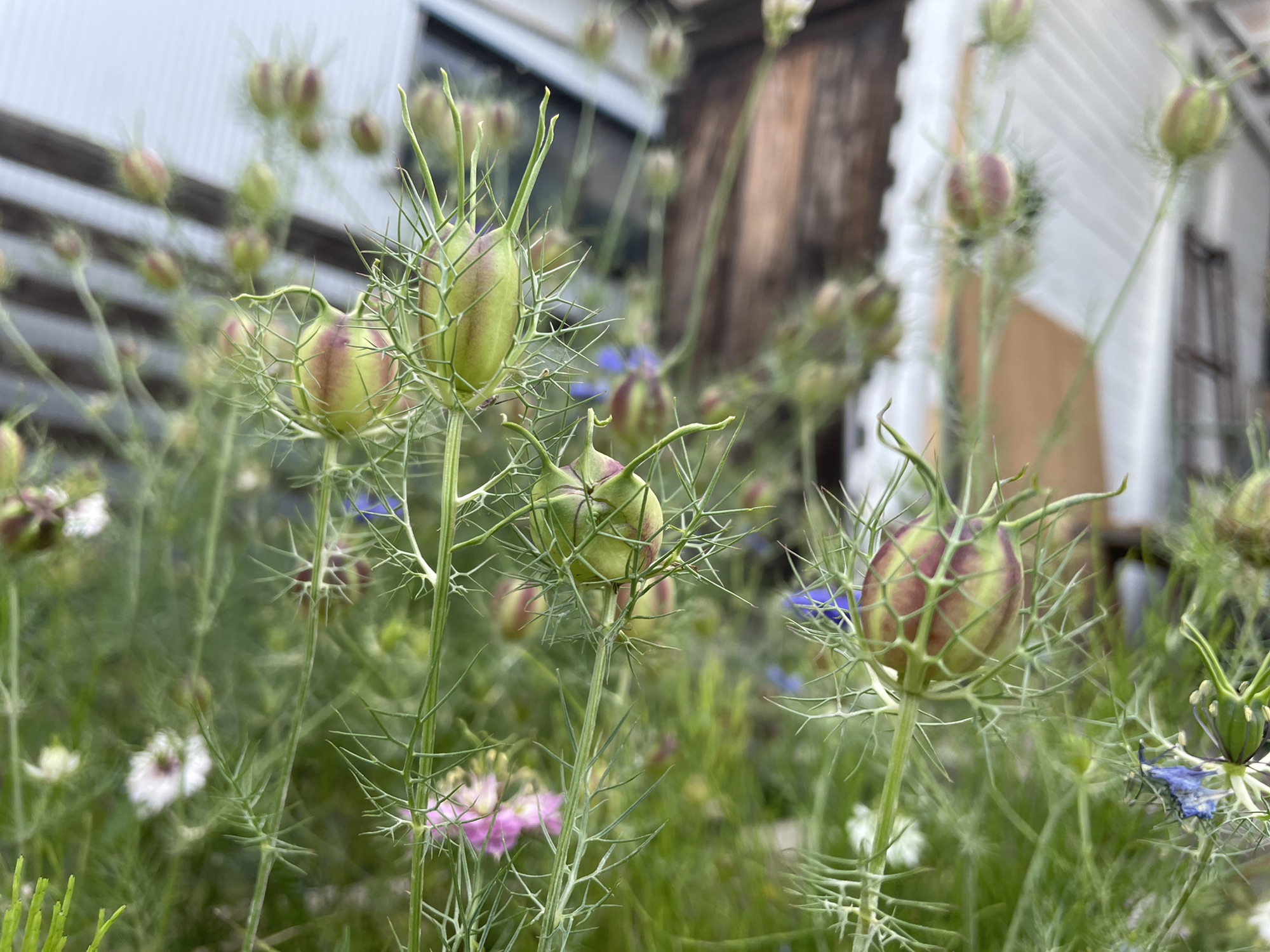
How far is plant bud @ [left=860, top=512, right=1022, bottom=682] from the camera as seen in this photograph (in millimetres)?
281

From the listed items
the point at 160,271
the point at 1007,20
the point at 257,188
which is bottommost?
the point at 160,271

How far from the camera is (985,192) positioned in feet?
2.43

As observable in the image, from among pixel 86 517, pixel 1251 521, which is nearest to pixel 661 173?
pixel 86 517

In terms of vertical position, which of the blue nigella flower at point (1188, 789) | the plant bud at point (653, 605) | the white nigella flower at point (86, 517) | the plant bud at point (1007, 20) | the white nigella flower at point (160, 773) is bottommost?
the white nigella flower at point (160, 773)

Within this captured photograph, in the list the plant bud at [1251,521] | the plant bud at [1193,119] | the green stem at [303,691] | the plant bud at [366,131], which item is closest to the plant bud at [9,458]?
the green stem at [303,691]

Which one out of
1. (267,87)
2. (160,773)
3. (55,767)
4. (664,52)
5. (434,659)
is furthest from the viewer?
(664,52)

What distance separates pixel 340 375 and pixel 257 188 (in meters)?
0.61

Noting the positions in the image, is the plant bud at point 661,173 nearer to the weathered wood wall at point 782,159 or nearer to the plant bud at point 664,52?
the plant bud at point 664,52

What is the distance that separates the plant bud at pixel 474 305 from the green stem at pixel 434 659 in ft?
0.06

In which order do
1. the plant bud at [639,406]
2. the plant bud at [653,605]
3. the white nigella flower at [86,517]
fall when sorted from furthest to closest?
the white nigella flower at [86,517] < the plant bud at [639,406] < the plant bud at [653,605]

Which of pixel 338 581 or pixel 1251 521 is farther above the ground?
pixel 1251 521

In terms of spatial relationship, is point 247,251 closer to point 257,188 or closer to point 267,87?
point 257,188

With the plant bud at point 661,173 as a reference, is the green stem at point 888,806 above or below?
below

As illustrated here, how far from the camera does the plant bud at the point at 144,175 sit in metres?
0.92
